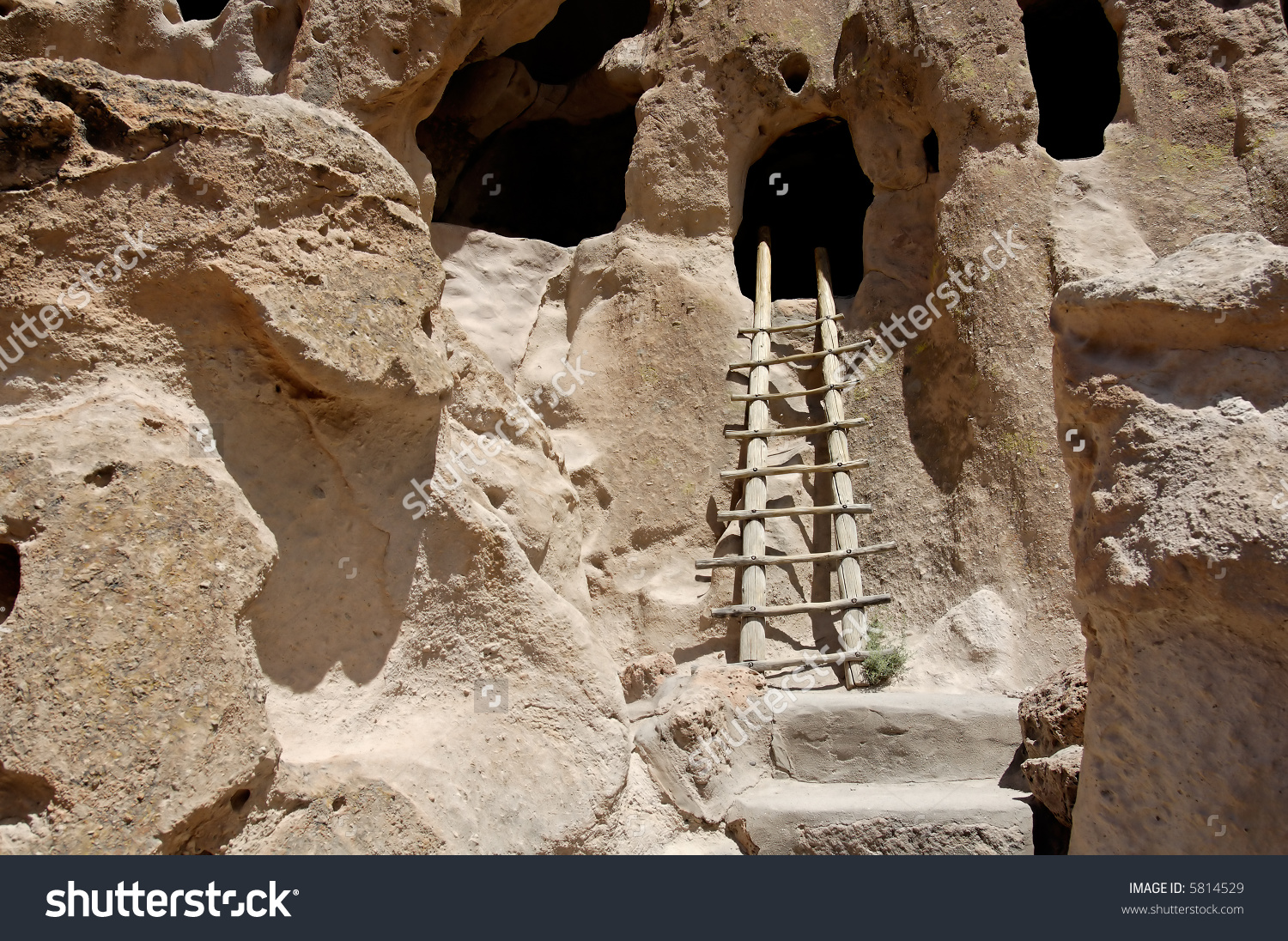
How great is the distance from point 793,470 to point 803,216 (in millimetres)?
3158

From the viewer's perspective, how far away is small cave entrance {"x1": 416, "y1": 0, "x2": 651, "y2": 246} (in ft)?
21.6

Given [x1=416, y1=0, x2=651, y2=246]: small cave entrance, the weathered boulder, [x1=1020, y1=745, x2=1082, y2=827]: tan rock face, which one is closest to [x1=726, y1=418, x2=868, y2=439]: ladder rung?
the weathered boulder

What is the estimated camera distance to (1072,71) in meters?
6.93

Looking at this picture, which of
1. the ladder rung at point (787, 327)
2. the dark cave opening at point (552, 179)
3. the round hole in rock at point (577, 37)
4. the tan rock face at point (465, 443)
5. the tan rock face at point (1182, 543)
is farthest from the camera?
the round hole in rock at point (577, 37)

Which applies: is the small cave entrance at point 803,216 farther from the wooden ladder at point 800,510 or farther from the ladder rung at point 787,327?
the wooden ladder at point 800,510

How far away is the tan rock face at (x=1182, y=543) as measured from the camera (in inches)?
67.7

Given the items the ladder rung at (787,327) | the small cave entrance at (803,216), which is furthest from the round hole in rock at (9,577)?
the small cave entrance at (803,216)

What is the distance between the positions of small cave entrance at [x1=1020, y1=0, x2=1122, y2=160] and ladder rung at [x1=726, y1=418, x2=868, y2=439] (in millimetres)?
3264

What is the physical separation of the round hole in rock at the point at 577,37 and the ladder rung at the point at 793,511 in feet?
13.5

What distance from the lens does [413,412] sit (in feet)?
8.82

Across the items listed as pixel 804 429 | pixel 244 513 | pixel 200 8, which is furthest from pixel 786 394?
pixel 200 8

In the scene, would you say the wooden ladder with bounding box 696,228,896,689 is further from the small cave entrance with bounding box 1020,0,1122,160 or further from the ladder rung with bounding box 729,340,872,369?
the small cave entrance with bounding box 1020,0,1122,160

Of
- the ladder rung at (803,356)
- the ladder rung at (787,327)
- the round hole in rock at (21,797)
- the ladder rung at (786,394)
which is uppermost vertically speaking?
the ladder rung at (787,327)

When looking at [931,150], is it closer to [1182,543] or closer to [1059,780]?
[1059,780]
